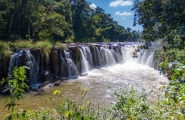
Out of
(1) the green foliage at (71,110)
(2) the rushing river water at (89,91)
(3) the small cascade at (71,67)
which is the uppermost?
(1) the green foliage at (71,110)

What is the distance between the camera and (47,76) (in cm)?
1207

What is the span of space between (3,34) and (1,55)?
6.25 m

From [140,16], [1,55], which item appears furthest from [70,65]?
[140,16]

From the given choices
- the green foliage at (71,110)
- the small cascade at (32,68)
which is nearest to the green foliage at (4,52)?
the small cascade at (32,68)

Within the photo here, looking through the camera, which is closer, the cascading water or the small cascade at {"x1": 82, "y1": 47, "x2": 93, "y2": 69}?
the small cascade at {"x1": 82, "y1": 47, "x2": 93, "y2": 69}

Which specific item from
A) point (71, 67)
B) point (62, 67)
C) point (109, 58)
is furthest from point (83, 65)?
point (109, 58)

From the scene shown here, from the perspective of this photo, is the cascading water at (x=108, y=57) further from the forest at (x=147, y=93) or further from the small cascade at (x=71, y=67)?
the forest at (x=147, y=93)

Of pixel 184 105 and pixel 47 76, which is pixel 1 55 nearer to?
pixel 47 76

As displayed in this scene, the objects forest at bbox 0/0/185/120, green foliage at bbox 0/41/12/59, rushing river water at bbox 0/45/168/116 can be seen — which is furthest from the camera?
green foliage at bbox 0/41/12/59

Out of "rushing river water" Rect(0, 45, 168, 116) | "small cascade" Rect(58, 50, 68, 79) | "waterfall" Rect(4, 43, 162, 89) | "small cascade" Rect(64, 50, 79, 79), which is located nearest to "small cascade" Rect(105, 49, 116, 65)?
"waterfall" Rect(4, 43, 162, 89)

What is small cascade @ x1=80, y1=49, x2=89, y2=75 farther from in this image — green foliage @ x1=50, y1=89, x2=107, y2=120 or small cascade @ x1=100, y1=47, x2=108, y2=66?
green foliage @ x1=50, y1=89, x2=107, y2=120

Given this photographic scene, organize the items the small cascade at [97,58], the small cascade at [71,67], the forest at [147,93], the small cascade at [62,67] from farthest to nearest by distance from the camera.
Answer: the small cascade at [97,58], the small cascade at [71,67], the small cascade at [62,67], the forest at [147,93]

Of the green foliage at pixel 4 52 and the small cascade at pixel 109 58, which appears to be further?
the small cascade at pixel 109 58

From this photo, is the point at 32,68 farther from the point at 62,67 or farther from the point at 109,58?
the point at 109,58
